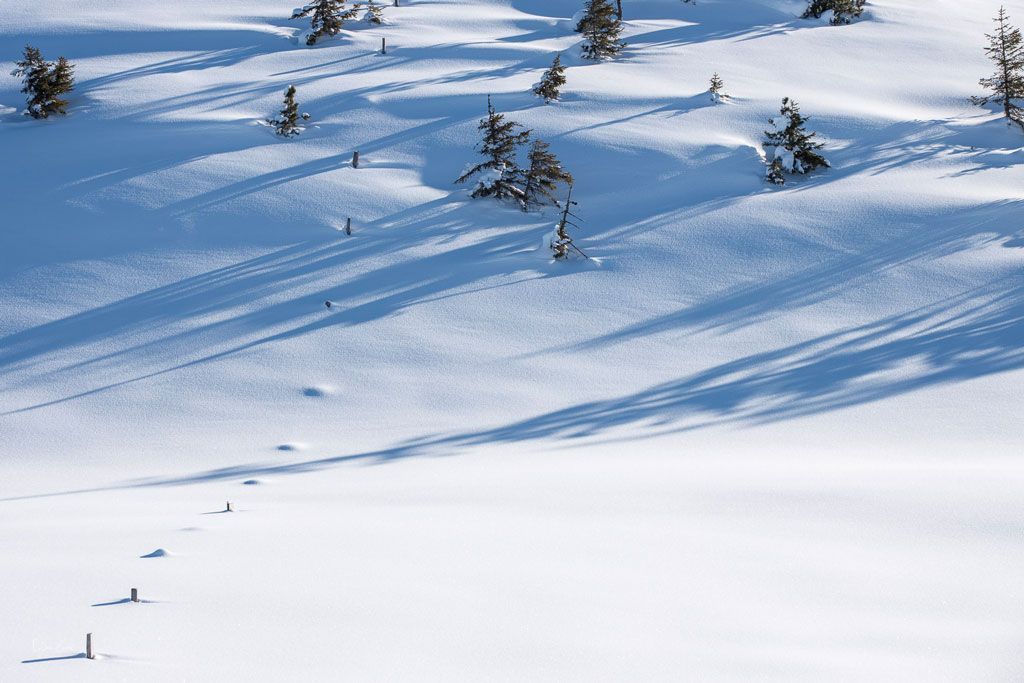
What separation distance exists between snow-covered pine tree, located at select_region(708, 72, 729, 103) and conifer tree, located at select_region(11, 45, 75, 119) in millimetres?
15965

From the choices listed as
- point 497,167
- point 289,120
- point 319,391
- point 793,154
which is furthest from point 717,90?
point 319,391

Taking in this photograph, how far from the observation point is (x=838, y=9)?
89.0ft

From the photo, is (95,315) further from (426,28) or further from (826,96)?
(826,96)

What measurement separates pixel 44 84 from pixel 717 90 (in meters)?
16.6

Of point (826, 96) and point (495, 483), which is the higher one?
point (826, 96)

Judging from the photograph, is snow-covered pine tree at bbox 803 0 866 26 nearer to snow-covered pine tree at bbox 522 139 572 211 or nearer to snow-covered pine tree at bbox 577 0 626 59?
snow-covered pine tree at bbox 577 0 626 59

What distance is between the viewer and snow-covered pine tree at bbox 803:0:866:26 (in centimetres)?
2712

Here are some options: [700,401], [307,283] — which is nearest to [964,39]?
[700,401]

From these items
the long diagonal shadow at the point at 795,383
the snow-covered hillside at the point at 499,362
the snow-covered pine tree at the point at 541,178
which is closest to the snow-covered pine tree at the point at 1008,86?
the snow-covered hillside at the point at 499,362

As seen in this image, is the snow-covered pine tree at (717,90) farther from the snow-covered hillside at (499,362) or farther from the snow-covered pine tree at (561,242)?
the snow-covered pine tree at (561,242)

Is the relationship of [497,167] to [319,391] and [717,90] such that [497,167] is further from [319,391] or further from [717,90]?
[319,391]

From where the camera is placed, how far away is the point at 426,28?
1008 inches

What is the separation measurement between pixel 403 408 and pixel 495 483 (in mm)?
3290

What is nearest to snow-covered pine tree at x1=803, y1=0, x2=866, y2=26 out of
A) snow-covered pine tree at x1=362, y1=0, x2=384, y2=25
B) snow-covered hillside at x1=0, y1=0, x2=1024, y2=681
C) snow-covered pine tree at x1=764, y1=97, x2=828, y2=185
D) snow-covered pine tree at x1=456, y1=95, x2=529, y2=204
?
snow-covered hillside at x1=0, y1=0, x2=1024, y2=681
